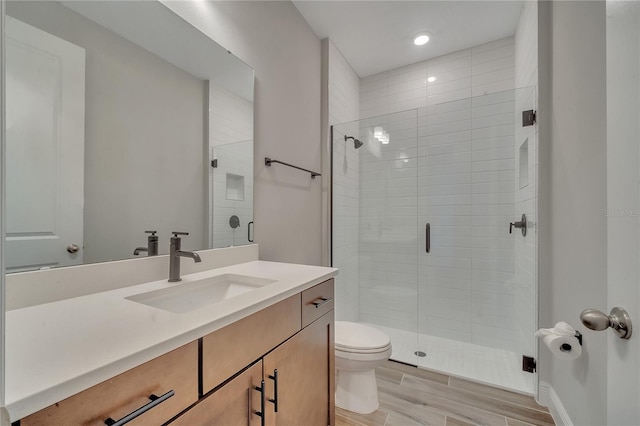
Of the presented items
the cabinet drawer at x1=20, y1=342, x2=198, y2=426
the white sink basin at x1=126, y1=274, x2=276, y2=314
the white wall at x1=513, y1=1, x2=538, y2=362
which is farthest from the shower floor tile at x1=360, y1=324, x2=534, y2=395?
the cabinet drawer at x1=20, y1=342, x2=198, y2=426

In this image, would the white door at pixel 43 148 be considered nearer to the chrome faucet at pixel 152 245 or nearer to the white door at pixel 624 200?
the chrome faucet at pixel 152 245

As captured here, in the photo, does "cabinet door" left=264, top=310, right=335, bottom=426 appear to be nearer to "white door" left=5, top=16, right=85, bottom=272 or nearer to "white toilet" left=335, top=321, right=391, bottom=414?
"white toilet" left=335, top=321, right=391, bottom=414

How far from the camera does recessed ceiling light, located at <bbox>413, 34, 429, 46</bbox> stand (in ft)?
7.88

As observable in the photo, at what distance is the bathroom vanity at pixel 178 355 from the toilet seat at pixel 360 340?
0.35 metres

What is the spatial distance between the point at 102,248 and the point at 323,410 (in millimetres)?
1106

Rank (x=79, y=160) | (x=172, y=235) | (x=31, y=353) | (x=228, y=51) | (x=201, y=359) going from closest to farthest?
(x=31, y=353) → (x=201, y=359) → (x=79, y=160) → (x=172, y=235) → (x=228, y=51)

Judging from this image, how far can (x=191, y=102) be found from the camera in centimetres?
131

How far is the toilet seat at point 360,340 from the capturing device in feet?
5.12

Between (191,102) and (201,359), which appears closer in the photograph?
(201,359)

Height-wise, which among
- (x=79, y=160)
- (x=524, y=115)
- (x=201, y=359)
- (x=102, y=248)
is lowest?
(x=201, y=359)

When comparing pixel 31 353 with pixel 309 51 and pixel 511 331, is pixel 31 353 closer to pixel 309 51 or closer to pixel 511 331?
pixel 309 51

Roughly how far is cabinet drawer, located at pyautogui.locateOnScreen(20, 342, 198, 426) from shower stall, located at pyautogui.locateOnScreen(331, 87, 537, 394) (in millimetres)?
1961

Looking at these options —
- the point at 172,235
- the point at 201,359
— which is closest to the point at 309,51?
the point at 172,235

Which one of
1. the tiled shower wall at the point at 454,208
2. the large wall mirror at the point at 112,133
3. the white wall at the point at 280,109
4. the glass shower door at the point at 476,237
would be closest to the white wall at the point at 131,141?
the large wall mirror at the point at 112,133
